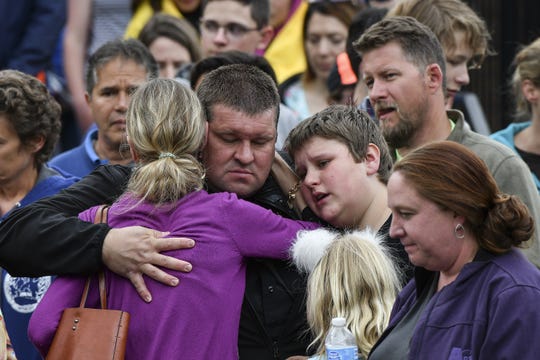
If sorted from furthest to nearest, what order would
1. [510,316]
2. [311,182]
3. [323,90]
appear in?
[323,90], [311,182], [510,316]

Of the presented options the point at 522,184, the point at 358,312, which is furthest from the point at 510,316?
the point at 522,184

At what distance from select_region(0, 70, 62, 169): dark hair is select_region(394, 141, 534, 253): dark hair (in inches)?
88.1

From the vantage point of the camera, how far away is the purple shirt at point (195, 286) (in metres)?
4.18

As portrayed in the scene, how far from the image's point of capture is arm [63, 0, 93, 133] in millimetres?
8617

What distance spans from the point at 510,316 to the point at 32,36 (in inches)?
207

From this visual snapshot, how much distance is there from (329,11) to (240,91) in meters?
3.65

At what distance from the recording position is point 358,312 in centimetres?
420

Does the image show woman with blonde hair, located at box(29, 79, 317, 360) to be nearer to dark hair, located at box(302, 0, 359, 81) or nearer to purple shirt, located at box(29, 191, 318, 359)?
purple shirt, located at box(29, 191, 318, 359)

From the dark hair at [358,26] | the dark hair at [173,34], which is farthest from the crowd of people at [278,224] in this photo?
the dark hair at [173,34]

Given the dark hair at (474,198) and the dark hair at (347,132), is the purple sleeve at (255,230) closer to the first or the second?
the dark hair at (347,132)

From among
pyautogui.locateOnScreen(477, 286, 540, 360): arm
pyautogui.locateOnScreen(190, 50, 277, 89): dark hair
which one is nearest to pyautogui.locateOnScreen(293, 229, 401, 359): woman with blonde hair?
pyautogui.locateOnScreen(477, 286, 540, 360): arm

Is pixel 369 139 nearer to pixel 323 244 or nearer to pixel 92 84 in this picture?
pixel 323 244

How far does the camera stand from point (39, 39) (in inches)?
321

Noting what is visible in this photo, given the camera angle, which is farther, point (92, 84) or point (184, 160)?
point (92, 84)
